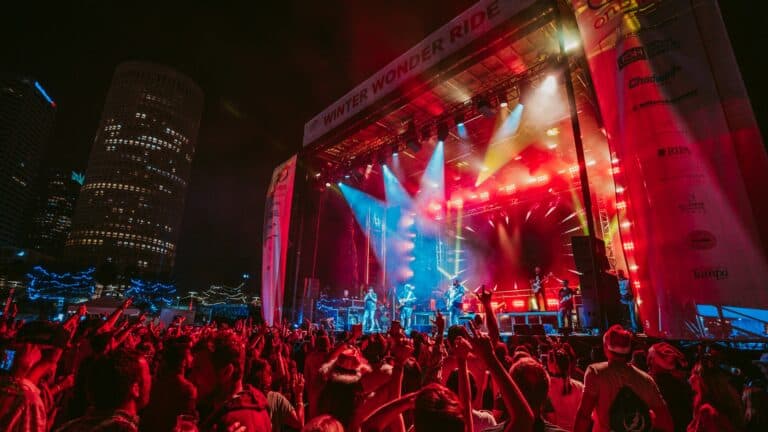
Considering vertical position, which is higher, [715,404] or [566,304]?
[566,304]

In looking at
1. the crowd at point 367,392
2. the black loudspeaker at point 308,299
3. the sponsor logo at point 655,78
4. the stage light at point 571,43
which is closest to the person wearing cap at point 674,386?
the crowd at point 367,392

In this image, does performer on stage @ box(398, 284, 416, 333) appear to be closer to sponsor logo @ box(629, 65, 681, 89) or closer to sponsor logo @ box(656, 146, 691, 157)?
sponsor logo @ box(656, 146, 691, 157)

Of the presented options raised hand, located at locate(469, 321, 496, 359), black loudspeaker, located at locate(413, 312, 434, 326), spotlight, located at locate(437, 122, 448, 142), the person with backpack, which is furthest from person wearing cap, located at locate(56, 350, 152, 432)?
black loudspeaker, located at locate(413, 312, 434, 326)

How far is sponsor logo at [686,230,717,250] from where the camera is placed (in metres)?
4.67

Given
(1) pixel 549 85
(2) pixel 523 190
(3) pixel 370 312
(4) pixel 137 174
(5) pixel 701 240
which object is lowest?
(3) pixel 370 312

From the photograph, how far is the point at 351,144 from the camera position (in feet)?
44.1

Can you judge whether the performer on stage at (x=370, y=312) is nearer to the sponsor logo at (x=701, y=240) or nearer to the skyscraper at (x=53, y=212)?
the sponsor logo at (x=701, y=240)

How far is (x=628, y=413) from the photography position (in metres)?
2.00

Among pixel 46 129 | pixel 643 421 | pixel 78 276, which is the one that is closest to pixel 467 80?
pixel 643 421

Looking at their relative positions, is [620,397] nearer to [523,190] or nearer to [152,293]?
[523,190]

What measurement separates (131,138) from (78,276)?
38.5m

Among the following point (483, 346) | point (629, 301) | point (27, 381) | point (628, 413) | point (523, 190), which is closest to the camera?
point (483, 346)

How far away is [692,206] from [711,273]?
907 mm

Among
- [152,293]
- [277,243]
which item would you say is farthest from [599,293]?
[152,293]
